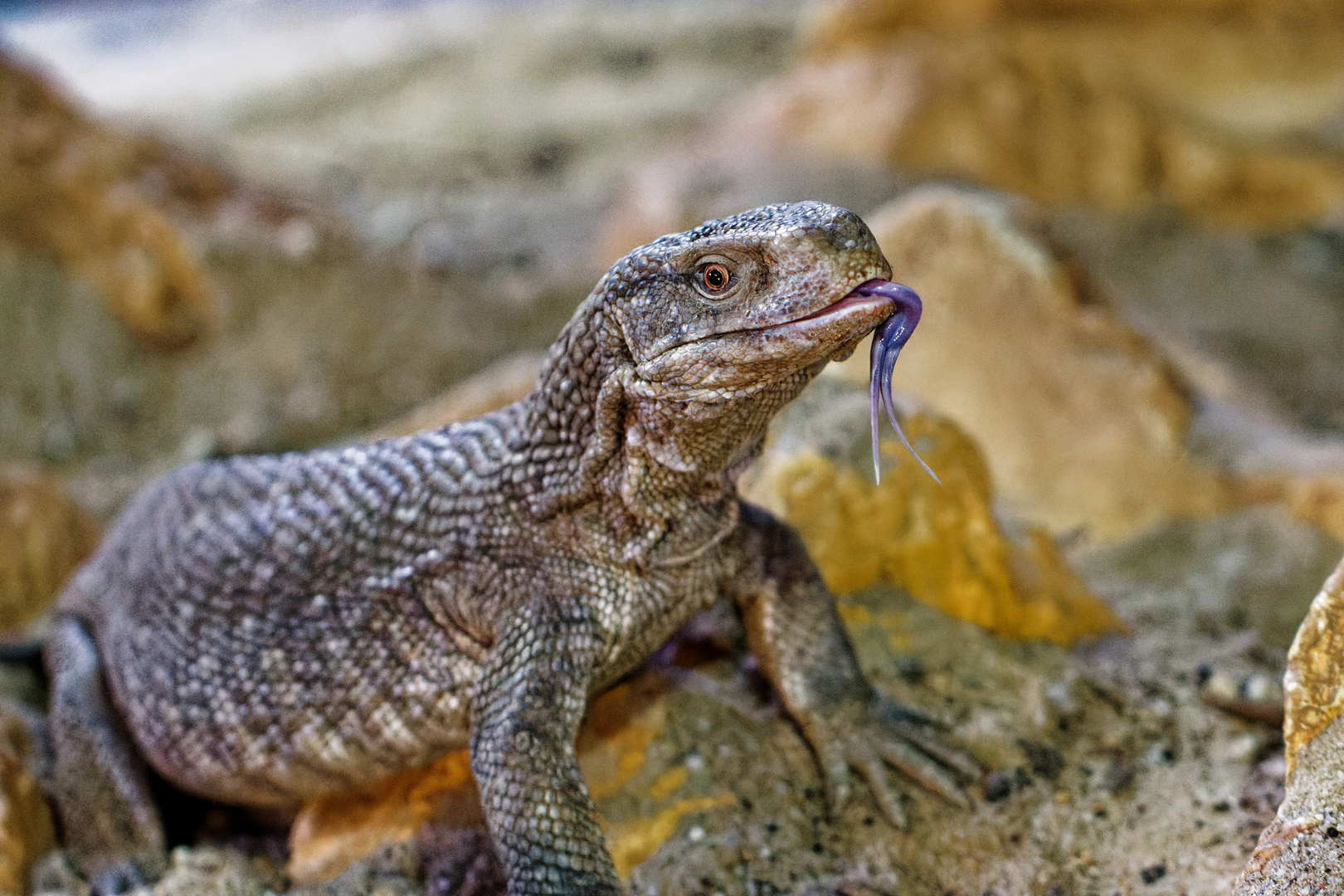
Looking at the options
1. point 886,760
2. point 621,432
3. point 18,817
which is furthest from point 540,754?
point 18,817

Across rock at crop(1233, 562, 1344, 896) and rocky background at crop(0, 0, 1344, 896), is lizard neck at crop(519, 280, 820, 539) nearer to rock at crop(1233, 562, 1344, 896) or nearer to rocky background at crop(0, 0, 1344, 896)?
rocky background at crop(0, 0, 1344, 896)

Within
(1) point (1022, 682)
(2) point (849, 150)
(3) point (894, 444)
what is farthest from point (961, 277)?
(2) point (849, 150)

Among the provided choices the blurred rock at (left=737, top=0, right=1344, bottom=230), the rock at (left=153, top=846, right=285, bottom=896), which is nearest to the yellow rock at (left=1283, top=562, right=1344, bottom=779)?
the rock at (left=153, top=846, right=285, bottom=896)

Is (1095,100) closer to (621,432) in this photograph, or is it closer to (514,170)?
(514,170)

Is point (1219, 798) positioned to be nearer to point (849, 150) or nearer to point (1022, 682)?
point (1022, 682)

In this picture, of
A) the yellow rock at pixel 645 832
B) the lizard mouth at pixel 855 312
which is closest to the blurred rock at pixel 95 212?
the yellow rock at pixel 645 832

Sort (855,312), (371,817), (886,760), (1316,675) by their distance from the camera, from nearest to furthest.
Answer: (855,312), (1316,675), (886,760), (371,817)
